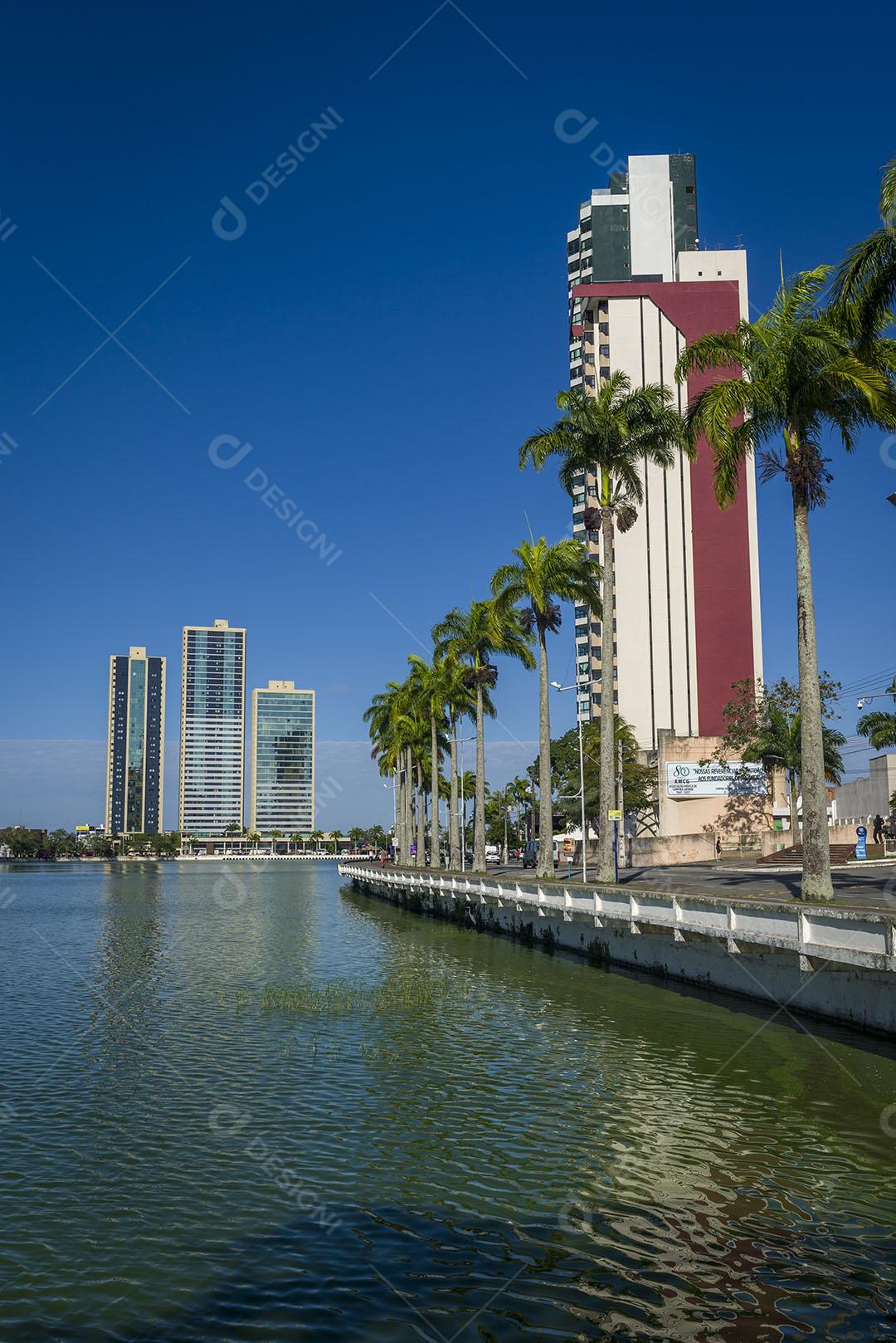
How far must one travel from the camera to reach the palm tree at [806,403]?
2514cm

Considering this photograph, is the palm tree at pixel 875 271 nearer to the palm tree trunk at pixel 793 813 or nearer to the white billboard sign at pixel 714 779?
the palm tree trunk at pixel 793 813

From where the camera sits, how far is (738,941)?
21.8 m

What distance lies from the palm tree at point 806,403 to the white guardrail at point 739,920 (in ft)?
9.49

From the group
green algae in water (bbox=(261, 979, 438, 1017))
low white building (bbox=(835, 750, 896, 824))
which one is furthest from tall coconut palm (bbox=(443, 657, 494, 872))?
green algae in water (bbox=(261, 979, 438, 1017))

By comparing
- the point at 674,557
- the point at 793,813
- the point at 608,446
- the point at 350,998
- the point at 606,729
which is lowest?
the point at 350,998

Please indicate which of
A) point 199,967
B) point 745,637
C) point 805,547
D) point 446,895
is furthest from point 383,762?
point 805,547

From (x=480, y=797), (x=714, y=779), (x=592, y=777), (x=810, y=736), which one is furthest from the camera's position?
(x=592, y=777)

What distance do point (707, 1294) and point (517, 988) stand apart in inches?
732

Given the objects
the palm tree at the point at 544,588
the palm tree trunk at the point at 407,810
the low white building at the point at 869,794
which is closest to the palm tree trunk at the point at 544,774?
the palm tree at the point at 544,588

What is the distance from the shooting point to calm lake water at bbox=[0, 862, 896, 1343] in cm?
812

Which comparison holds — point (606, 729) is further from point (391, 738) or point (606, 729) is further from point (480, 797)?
point (391, 738)

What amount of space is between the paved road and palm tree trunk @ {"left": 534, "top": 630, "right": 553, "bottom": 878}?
3.49 m

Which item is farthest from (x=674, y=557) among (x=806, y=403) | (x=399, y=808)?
(x=806, y=403)

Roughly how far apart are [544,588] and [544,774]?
8282 millimetres
